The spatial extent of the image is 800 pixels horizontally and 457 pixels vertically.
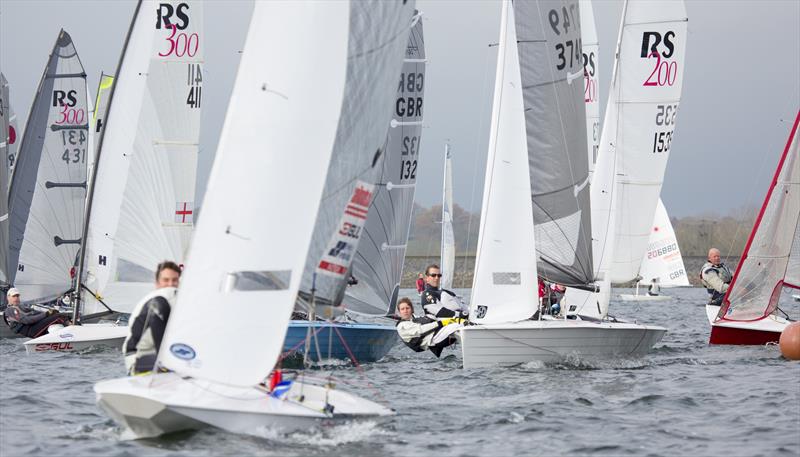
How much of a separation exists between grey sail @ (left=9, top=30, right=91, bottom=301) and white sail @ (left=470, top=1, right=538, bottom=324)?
31.7ft

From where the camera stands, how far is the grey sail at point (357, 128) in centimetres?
941

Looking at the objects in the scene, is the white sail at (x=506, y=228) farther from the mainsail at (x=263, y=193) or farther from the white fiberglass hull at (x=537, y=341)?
the mainsail at (x=263, y=193)

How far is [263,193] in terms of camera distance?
28.3 ft

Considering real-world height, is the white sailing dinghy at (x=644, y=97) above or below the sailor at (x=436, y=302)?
above

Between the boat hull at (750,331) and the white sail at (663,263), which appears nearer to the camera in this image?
the boat hull at (750,331)

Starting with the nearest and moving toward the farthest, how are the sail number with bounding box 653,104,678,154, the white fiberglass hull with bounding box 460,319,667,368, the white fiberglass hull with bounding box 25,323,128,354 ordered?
the white fiberglass hull with bounding box 460,319,667,368 → the white fiberglass hull with bounding box 25,323,128,354 → the sail number with bounding box 653,104,678,154

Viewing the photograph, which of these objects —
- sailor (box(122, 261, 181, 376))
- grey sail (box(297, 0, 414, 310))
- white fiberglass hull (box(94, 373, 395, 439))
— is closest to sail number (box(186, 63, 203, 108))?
grey sail (box(297, 0, 414, 310))

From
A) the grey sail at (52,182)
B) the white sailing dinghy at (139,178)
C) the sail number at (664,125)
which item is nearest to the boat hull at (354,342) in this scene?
the white sailing dinghy at (139,178)

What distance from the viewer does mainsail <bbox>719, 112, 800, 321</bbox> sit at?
16.9 metres

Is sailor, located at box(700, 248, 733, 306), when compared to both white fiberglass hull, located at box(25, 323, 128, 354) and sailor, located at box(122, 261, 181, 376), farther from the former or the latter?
sailor, located at box(122, 261, 181, 376)

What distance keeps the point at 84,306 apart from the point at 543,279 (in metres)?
6.40

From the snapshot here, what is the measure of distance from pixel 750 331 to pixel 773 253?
1.28 meters

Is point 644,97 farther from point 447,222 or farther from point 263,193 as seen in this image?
point 447,222

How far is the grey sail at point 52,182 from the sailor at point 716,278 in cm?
1083
